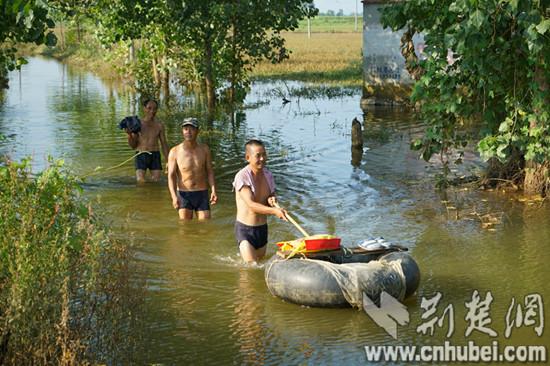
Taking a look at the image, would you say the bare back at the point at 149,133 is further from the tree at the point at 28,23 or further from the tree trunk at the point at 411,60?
the tree trunk at the point at 411,60

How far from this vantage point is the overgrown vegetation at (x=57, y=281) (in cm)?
632

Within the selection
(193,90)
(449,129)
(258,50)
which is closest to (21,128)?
(258,50)

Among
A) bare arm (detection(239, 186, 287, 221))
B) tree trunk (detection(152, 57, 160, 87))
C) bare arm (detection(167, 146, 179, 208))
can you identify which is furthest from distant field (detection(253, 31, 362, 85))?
bare arm (detection(239, 186, 287, 221))

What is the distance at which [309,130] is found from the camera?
23.1m

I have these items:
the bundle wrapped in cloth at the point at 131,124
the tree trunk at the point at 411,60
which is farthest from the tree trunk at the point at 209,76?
the bundle wrapped in cloth at the point at 131,124

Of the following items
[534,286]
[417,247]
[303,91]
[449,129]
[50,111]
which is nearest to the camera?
[534,286]

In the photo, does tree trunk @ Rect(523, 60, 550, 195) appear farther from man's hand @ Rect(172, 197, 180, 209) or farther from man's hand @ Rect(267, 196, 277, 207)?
man's hand @ Rect(172, 197, 180, 209)

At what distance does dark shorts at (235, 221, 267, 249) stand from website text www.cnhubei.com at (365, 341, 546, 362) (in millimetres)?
2673

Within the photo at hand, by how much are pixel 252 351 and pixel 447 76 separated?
20.3 feet

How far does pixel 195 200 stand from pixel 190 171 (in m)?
0.48

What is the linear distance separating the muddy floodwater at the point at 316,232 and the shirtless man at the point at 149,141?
0.34 metres

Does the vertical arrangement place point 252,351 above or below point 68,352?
below

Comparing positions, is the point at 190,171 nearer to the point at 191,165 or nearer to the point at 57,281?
the point at 191,165

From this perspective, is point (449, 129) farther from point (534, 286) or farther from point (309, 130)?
point (309, 130)
